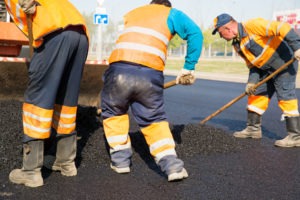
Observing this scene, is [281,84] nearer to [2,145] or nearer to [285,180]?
[285,180]

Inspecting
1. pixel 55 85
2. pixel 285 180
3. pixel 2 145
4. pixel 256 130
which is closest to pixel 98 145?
pixel 2 145

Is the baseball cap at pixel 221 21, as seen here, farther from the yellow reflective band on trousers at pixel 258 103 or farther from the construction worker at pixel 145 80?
the construction worker at pixel 145 80

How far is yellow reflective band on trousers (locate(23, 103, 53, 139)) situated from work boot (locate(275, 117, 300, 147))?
2.93 metres

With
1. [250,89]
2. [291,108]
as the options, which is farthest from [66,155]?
[291,108]

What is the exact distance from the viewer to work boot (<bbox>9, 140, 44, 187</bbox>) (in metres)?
3.21

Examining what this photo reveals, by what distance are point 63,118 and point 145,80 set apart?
76 centimetres

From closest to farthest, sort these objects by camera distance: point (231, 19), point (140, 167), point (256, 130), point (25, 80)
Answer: point (140, 167) → point (231, 19) → point (256, 130) → point (25, 80)

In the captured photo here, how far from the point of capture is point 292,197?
3141 mm

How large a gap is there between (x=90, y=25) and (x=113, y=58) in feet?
234

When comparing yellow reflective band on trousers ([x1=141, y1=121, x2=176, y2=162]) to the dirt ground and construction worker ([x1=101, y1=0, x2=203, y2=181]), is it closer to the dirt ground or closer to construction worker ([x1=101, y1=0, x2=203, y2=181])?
construction worker ([x1=101, y1=0, x2=203, y2=181])

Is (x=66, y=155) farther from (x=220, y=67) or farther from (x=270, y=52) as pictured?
(x=220, y=67)

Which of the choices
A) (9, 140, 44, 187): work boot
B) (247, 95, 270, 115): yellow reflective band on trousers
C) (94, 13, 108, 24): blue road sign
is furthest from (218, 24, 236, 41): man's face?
(94, 13, 108, 24): blue road sign

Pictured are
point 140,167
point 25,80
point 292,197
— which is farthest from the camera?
point 25,80

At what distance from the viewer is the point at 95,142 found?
441 cm
